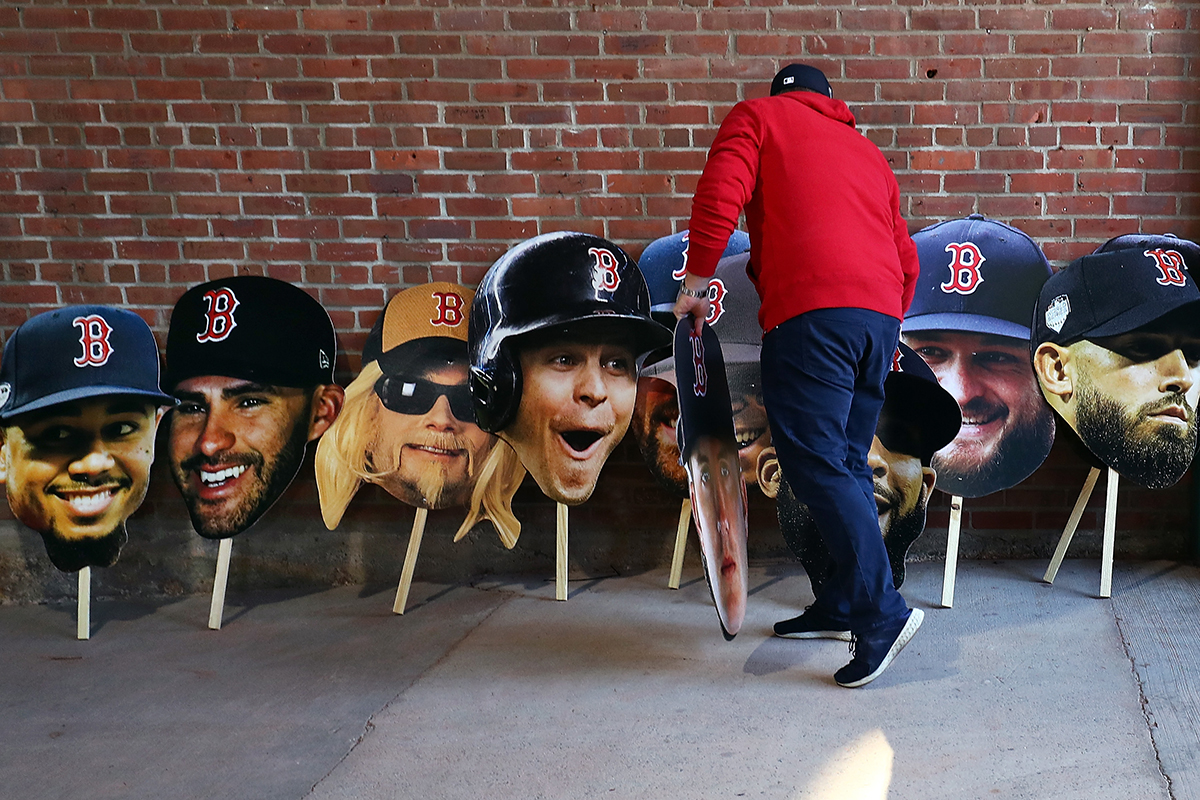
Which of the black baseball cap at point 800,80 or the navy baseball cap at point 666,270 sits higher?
the black baseball cap at point 800,80

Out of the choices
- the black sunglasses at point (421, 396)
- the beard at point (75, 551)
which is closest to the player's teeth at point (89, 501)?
the beard at point (75, 551)

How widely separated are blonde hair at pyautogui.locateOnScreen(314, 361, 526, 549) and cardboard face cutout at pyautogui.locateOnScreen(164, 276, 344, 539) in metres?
0.09

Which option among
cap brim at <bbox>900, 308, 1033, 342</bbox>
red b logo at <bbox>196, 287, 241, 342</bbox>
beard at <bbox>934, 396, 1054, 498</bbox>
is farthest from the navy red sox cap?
beard at <bbox>934, 396, 1054, 498</bbox>

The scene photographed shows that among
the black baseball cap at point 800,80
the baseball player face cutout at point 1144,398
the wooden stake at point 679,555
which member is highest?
the black baseball cap at point 800,80

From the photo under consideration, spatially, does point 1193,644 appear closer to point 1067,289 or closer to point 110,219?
point 1067,289

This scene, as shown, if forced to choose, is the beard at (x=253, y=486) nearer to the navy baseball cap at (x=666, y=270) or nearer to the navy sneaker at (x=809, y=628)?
the navy baseball cap at (x=666, y=270)

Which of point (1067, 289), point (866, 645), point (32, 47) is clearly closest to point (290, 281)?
point (32, 47)

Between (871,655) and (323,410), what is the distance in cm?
213

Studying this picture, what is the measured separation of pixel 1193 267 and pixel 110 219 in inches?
157

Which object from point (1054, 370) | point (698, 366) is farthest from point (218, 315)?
point (1054, 370)

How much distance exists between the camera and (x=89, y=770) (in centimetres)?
233

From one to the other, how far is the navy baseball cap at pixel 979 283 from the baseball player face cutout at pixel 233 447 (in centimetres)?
229

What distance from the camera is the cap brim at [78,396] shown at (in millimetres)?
3383

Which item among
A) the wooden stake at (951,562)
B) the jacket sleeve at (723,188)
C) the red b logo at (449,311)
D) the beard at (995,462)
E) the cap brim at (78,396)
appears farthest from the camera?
the red b logo at (449,311)
